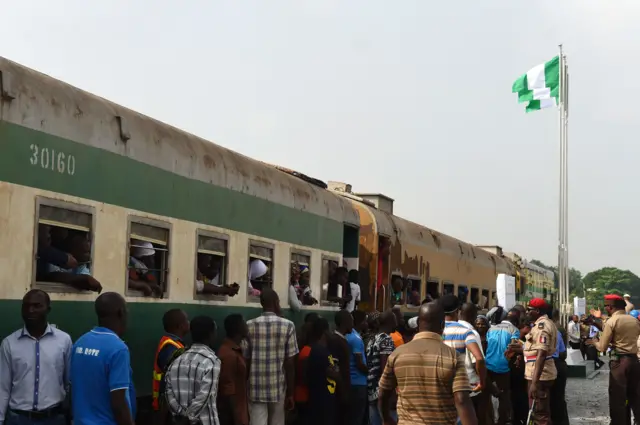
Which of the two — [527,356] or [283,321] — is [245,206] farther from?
[527,356]

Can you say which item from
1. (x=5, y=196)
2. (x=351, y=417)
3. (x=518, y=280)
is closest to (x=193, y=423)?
(x=5, y=196)

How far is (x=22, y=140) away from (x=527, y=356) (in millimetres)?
6251

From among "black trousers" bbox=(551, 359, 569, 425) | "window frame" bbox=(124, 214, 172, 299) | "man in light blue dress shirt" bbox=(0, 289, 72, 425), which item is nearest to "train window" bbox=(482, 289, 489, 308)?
"black trousers" bbox=(551, 359, 569, 425)

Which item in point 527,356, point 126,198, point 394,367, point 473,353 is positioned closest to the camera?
point 394,367

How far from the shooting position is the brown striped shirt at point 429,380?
18.6ft

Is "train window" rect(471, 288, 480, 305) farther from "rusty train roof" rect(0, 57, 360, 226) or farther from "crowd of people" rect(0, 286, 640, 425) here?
"rusty train roof" rect(0, 57, 360, 226)

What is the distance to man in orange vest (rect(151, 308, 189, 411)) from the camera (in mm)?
7020

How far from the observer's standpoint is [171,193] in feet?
27.1

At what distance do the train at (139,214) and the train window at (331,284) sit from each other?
4 centimetres

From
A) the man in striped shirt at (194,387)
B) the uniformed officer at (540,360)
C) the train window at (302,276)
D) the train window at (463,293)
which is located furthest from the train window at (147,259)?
the train window at (463,293)

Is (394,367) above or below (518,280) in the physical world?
below

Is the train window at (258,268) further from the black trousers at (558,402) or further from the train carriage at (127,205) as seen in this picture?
the black trousers at (558,402)

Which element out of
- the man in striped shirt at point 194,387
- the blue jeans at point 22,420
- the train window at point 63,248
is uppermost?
the train window at point 63,248

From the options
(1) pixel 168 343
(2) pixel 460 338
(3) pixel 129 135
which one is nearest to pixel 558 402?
(2) pixel 460 338
